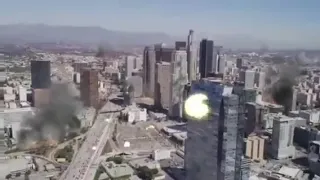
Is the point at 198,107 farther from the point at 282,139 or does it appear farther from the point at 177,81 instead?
the point at 177,81

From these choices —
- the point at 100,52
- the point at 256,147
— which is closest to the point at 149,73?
the point at 100,52

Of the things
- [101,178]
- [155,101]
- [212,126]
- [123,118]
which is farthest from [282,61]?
[101,178]

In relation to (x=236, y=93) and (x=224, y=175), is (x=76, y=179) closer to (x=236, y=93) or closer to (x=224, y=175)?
(x=224, y=175)

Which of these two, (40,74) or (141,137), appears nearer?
(40,74)

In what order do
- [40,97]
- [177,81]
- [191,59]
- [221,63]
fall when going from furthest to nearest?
1. [191,59]
2. [221,63]
3. [177,81]
4. [40,97]

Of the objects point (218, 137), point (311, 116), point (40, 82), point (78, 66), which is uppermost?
point (78, 66)

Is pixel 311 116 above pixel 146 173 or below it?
above
